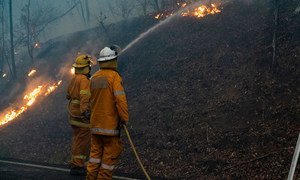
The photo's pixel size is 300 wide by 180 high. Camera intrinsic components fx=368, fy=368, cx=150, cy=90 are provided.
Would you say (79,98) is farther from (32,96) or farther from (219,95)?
(32,96)

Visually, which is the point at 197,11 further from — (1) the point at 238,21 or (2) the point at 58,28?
(2) the point at 58,28

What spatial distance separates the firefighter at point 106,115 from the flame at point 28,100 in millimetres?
12771

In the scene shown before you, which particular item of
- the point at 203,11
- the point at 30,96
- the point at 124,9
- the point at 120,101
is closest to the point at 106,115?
the point at 120,101

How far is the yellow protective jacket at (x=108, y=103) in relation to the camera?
5875mm

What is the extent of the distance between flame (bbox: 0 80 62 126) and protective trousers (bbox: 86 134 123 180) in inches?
501

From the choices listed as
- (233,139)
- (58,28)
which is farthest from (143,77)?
(58,28)

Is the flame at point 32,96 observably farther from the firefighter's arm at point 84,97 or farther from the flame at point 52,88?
the firefighter's arm at point 84,97

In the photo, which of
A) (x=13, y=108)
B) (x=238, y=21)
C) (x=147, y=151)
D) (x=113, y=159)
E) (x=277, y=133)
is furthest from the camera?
(x=13, y=108)

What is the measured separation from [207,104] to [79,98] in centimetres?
423

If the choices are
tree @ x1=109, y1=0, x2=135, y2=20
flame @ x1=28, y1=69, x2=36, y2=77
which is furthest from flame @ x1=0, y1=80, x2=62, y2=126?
tree @ x1=109, y1=0, x2=135, y2=20

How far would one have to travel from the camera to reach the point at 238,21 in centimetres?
1460

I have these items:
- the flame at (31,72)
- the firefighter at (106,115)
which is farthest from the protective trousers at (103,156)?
the flame at (31,72)

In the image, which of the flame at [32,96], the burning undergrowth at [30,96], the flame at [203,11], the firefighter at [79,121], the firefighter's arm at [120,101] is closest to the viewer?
the firefighter's arm at [120,101]

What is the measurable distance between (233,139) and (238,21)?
292 inches
